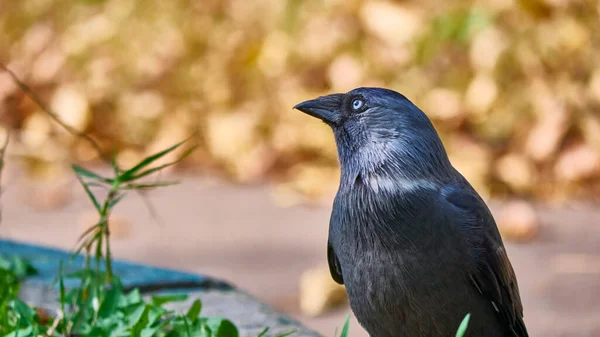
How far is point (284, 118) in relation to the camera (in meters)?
7.03

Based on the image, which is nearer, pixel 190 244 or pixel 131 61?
pixel 190 244

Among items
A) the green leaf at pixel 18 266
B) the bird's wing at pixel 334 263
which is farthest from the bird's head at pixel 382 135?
the green leaf at pixel 18 266

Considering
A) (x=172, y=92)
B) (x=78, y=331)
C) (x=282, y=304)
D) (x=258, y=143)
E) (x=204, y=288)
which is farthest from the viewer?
(x=172, y=92)

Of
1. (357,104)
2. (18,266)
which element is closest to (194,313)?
(357,104)

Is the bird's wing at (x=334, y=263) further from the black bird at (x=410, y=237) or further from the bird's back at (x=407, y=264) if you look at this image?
the bird's back at (x=407, y=264)

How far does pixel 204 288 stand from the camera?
3.26m

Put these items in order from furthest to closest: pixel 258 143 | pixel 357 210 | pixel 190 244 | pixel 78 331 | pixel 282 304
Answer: pixel 258 143
pixel 190 244
pixel 282 304
pixel 78 331
pixel 357 210

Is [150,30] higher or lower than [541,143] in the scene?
higher

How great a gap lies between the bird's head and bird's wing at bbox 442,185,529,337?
95mm

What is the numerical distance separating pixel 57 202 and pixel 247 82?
1790mm

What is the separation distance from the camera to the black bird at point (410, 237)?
94.3 inches

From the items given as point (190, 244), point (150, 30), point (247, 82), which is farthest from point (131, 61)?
point (190, 244)

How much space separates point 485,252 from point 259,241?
3.19 meters

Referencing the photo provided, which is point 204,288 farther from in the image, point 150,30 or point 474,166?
point 150,30
